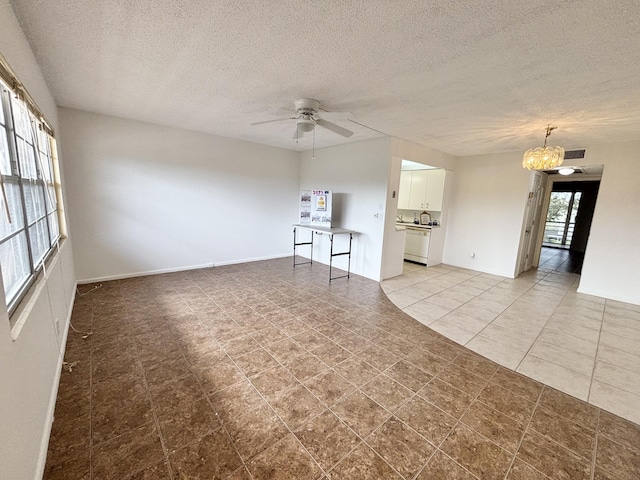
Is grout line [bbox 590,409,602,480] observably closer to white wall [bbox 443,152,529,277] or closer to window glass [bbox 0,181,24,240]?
window glass [bbox 0,181,24,240]

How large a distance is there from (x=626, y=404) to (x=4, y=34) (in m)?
4.71

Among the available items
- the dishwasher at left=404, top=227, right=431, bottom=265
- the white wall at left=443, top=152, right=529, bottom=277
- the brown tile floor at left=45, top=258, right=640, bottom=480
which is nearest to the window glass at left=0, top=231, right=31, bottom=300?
the brown tile floor at left=45, top=258, right=640, bottom=480

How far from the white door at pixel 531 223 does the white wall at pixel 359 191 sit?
9.70ft

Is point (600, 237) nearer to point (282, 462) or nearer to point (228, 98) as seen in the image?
point (282, 462)

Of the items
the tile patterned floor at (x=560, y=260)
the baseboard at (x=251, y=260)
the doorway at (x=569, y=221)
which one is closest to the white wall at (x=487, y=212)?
the tile patterned floor at (x=560, y=260)

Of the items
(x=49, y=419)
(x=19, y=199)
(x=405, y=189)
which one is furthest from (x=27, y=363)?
(x=405, y=189)

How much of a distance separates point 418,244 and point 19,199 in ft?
19.7

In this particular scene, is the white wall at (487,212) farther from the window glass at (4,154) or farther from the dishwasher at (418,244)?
the window glass at (4,154)

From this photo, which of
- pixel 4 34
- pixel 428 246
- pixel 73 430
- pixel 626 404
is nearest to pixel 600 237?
pixel 428 246

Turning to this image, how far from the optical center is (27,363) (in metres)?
1.33

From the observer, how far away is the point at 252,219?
547 centimetres

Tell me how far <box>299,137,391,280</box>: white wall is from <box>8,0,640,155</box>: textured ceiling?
1.21 meters

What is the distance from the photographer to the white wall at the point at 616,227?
3.84 metres

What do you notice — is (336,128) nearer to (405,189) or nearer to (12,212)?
(12,212)
